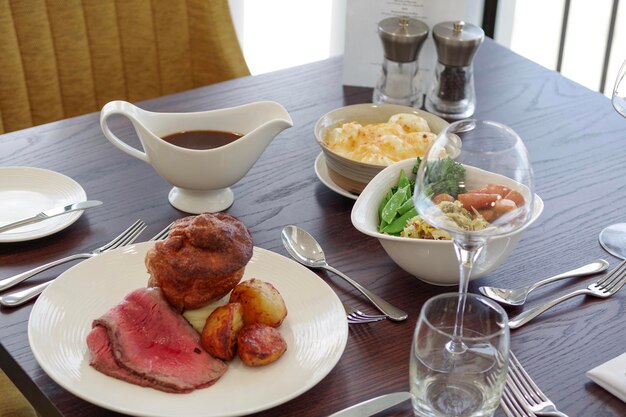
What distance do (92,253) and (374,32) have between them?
82 cm

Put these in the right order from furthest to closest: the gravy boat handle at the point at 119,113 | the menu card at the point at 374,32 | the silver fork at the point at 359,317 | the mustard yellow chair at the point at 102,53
Result: 1. the mustard yellow chair at the point at 102,53
2. the menu card at the point at 374,32
3. the gravy boat handle at the point at 119,113
4. the silver fork at the point at 359,317

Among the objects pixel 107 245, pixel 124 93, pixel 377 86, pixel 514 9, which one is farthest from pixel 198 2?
pixel 514 9

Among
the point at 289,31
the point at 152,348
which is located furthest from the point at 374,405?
the point at 289,31

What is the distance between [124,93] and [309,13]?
1.33 meters

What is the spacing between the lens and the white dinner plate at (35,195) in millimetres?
1297

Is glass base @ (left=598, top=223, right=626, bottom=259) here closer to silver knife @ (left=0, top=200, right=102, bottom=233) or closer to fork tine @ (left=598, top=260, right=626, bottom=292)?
fork tine @ (left=598, top=260, right=626, bottom=292)

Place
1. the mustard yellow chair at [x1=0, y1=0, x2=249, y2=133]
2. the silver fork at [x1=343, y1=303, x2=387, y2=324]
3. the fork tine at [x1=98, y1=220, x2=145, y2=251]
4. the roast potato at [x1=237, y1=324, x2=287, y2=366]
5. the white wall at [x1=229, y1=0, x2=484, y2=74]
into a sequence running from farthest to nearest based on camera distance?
the white wall at [x1=229, y1=0, x2=484, y2=74] → the mustard yellow chair at [x1=0, y1=0, x2=249, y2=133] → the fork tine at [x1=98, y1=220, x2=145, y2=251] → the silver fork at [x1=343, y1=303, x2=387, y2=324] → the roast potato at [x1=237, y1=324, x2=287, y2=366]

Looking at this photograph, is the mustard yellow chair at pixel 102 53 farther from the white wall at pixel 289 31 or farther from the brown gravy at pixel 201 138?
the white wall at pixel 289 31

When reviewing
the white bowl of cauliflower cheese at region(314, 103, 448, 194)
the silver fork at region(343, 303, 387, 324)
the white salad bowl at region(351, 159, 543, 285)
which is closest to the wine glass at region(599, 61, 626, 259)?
the white salad bowl at region(351, 159, 543, 285)

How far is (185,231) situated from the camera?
3.35 ft

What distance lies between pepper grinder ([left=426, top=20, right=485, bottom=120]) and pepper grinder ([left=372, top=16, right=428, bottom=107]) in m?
0.04

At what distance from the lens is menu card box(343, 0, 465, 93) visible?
1.73 metres

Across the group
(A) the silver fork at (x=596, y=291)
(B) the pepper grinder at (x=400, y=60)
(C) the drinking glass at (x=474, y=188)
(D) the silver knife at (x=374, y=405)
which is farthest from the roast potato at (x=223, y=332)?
(B) the pepper grinder at (x=400, y=60)

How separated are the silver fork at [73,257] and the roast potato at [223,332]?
0.96 ft
